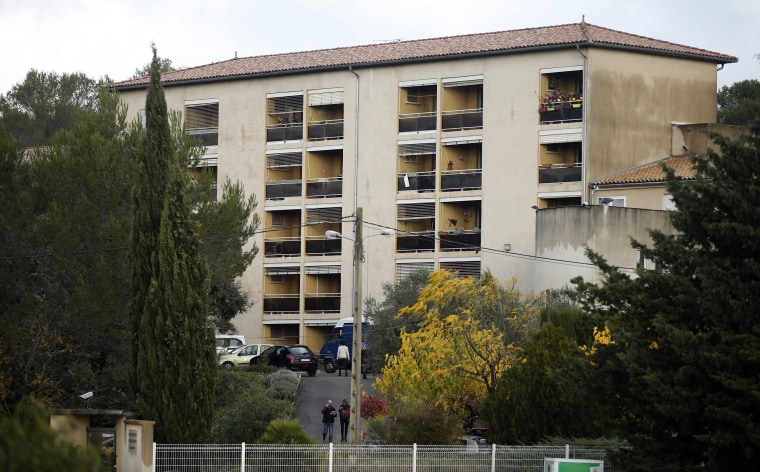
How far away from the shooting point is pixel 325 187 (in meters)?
59.5

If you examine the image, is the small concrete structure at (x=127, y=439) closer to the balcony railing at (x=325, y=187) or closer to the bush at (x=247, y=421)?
the bush at (x=247, y=421)

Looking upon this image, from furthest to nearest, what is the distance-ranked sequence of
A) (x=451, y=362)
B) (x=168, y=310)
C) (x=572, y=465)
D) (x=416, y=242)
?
(x=416, y=242)
(x=451, y=362)
(x=168, y=310)
(x=572, y=465)

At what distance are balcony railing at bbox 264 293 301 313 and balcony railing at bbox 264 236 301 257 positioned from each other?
2.11 meters

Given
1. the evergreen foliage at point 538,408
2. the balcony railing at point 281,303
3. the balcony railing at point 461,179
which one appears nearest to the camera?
the evergreen foliage at point 538,408

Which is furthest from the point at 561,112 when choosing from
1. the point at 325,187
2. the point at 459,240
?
the point at 325,187

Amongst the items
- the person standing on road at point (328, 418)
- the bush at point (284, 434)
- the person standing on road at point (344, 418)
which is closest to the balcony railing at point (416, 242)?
the person standing on road at point (344, 418)

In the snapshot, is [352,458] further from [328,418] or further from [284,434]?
[328,418]

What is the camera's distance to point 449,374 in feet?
113

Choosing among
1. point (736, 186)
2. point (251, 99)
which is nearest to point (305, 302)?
point (251, 99)

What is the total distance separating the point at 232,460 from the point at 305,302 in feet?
114

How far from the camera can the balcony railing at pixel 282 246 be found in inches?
2404

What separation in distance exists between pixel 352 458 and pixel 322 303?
34478 mm

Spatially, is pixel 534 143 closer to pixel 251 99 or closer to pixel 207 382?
pixel 251 99

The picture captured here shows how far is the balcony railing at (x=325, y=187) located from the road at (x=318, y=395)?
35.2 feet
